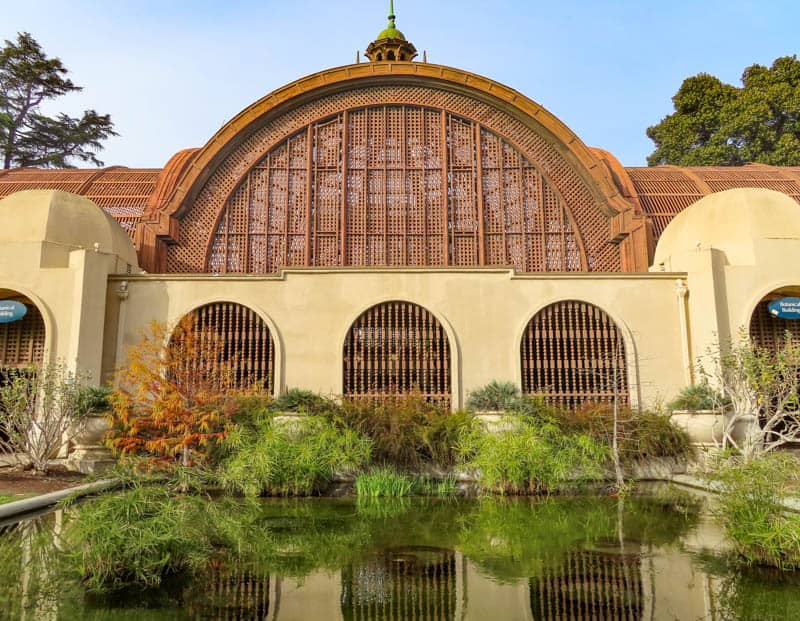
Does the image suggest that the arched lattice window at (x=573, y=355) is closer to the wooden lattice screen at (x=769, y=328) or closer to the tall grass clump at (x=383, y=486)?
the wooden lattice screen at (x=769, y=328)

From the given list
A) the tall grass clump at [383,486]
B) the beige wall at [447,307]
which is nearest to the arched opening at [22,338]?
the beige wall at [447,307]

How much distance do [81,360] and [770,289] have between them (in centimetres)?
1224

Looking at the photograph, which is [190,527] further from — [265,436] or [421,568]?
[265,436]

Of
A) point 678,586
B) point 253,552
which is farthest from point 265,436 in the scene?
point 678,586

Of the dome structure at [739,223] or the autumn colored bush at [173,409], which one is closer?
the autumn colored bush at [173,409]

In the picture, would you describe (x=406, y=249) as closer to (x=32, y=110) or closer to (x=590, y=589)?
(x=590, y=589)

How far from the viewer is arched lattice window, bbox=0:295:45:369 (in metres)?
11.7

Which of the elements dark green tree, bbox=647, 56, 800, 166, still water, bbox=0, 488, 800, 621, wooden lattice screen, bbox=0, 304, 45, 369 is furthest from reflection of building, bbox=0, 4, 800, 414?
dark green tree, bbox=647, 56, 800, 166

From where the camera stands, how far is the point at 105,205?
15836mm

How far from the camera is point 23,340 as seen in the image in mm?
11844

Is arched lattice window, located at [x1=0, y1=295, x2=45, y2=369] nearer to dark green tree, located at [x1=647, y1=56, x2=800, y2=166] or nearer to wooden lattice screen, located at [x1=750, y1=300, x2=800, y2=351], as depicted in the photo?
wooden lattice screen, located at [x1=750, y1=300, x2=800, y2=351]

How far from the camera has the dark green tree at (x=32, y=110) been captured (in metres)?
27.8

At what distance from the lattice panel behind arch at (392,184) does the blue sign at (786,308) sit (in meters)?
3.80

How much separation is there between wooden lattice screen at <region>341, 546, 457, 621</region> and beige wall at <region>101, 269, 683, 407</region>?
6595mm
